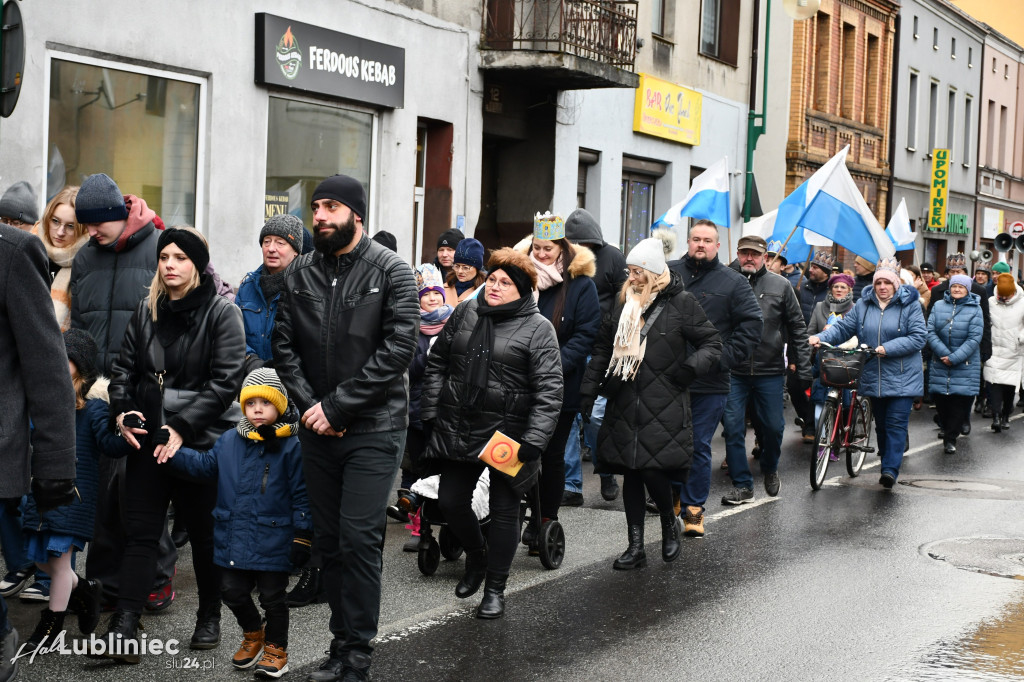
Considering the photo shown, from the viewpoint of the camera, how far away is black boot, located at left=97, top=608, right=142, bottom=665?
222 inches

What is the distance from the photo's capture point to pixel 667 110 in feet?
74.3

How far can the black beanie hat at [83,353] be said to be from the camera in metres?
6.14

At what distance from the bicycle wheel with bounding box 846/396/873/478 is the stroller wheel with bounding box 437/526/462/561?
5.10 m

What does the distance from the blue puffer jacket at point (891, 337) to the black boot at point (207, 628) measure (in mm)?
7097

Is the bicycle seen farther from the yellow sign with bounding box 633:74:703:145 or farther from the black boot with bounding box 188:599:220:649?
the yellow sign with bounding box 633:74:703:145

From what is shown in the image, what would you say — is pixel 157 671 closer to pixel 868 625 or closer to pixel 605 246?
pixel 868 625

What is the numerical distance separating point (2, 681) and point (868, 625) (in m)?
4.20

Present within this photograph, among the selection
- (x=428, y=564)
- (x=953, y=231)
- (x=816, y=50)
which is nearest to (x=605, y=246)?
(x=428, y=564)

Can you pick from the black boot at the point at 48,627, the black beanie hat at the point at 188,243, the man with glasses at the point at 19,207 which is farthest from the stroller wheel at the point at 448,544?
the man with glasses at the point at 19,207

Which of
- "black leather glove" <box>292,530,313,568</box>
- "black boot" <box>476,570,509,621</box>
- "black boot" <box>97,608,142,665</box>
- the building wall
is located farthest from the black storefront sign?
"black leather glove" <box>292,530,313,568</box>

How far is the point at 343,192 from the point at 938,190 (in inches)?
1401

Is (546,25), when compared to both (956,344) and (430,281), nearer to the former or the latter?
(956,344)

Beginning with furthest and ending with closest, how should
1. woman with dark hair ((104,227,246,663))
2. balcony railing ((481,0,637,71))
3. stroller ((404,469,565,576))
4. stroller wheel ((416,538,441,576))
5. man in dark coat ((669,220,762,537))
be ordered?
balcony railing ((481,0,637,71))
man in dark coat ((669,220,762,537))
stroller wheel ((416,538,441,576))
stroller ((404,469,565,576))
woman with dark hair ((104,227,246,663))

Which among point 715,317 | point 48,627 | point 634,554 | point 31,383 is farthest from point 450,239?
point 31,383
